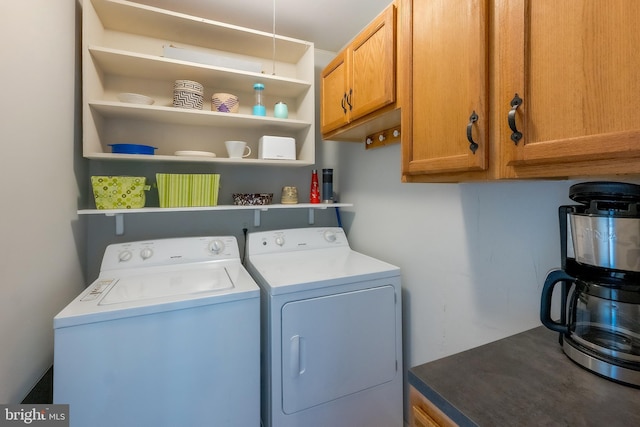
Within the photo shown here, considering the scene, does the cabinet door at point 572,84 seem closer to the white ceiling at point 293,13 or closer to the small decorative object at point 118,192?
the white ceiling at point 293,13

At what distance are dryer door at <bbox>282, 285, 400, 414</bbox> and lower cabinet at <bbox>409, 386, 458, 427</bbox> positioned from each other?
25.8 inches

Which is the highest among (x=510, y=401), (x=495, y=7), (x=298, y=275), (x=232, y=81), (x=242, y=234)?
(x=232, y=81)

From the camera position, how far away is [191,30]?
1.81 m

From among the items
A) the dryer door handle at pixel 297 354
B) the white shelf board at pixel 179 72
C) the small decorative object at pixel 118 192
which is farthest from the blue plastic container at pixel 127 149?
the dryer door handle at pixel 297 354

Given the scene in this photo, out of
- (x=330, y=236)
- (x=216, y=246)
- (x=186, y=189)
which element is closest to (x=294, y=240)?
(x=330, y=236)

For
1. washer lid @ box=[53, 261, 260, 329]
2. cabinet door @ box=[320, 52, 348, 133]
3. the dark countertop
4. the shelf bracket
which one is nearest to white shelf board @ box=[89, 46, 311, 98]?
cabinet door @ box=[320, 52, 348, 133]

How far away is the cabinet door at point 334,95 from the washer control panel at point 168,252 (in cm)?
100

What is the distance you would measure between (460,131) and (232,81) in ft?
5.17

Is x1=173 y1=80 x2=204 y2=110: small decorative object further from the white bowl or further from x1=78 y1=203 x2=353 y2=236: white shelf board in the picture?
x1=78 y1=203 x2=353 y2=236: white shelf board

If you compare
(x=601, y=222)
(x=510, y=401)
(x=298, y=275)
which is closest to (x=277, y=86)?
(x=298, y=275)

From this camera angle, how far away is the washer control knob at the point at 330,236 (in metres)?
2.14

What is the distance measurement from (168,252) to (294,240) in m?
0.80

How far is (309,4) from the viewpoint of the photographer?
1.74 m

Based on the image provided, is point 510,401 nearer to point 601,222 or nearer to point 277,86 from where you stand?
point 601,222
